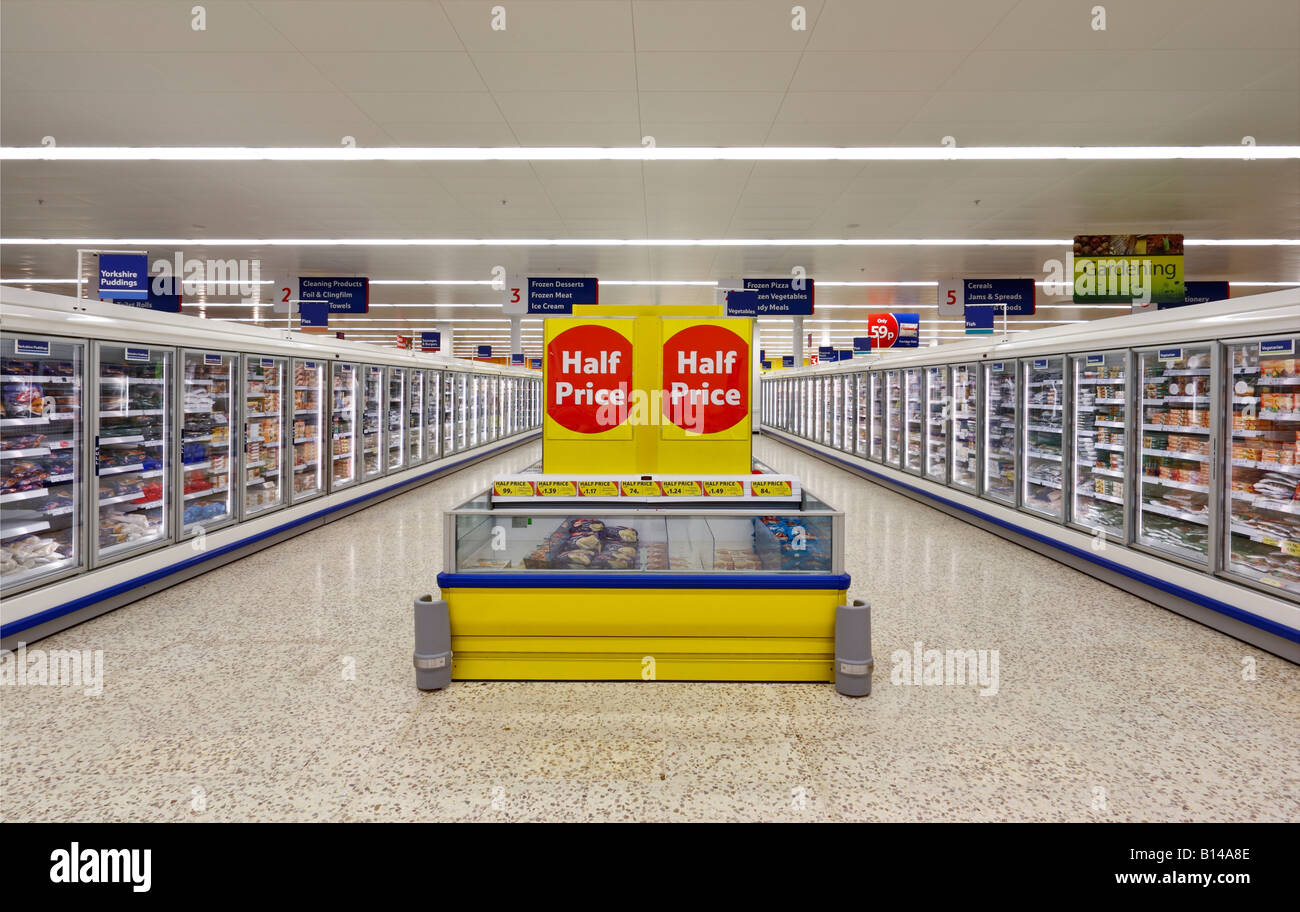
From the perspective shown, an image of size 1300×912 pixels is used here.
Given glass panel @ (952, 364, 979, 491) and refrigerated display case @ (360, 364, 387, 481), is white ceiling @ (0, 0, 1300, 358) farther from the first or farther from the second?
refrigerated display case @ (360, 364, 387, 481)

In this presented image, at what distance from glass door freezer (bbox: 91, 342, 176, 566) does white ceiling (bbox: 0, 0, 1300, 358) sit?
6.32 ft

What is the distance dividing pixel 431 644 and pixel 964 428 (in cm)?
825

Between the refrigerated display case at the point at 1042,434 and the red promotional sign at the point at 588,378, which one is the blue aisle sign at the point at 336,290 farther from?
the refrigerated display case at the point at 1042,434

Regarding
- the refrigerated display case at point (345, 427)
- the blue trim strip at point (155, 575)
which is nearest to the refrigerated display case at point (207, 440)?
the blue trim strip at point (155, 575)

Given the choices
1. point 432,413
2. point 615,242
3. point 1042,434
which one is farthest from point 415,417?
point 1042,434

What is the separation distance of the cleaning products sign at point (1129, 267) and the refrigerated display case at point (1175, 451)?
10.2 ft

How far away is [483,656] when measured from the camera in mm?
3742

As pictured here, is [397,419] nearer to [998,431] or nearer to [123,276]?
[123,276]

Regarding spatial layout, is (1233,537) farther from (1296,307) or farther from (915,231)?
(915,231)

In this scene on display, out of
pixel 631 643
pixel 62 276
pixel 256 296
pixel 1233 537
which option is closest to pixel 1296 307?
pixel 1233 537

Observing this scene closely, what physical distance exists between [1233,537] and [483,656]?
209 inches

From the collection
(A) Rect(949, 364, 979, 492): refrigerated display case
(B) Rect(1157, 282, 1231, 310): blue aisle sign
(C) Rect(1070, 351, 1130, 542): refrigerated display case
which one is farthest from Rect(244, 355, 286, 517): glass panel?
(B) Rect(1157, 282, 1231, 310): blue aisle sign
